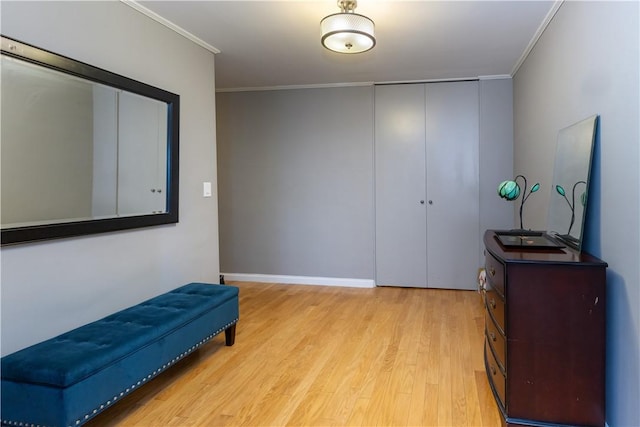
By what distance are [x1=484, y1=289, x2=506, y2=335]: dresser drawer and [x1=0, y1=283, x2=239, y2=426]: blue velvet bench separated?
168cm

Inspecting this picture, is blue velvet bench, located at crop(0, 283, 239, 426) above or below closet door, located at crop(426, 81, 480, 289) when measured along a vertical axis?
below

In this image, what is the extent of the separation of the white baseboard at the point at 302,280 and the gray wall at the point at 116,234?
5.24 ft

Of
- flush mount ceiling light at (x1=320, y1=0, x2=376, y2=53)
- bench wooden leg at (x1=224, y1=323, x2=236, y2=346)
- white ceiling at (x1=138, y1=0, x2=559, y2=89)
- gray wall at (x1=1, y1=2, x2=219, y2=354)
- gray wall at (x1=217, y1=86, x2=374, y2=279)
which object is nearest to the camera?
gray wall at (x1=1, y1=2, x2=219, y2=354)

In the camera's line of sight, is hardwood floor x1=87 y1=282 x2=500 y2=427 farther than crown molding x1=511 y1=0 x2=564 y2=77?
No

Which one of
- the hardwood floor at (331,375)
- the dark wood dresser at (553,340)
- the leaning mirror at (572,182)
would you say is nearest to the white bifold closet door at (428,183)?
the hardwood floor at (331,375)

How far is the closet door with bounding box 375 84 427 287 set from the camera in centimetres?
463

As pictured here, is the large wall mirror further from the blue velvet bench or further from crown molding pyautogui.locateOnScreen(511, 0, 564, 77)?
crown molding pyautogui.locateOnScreen(511, 0, 564, 77)

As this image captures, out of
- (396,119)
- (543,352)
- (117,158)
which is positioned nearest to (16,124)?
(117,158)

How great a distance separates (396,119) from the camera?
4664 mm

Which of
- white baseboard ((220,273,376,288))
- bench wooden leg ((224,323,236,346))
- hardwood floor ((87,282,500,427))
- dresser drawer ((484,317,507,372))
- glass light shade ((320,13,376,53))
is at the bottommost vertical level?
hardwood floor ((87,282,500,427))

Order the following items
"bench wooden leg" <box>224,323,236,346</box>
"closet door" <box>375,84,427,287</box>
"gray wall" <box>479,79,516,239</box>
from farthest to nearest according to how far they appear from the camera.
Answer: "closet door" <box>375,84,427,287</box> < "gray wall" <box>479,79,516,239</box> < "bench wooden leg" <box>224,323,236,346</box>

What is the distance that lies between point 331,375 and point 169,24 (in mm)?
2611

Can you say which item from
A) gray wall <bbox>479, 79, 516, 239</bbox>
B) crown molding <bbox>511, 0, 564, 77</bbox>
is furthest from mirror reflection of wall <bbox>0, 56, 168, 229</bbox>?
gray wall <bbox>479, 79, 516, 239</bbox>

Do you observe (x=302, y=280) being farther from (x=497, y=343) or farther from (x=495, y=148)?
(x=497, y=343)
